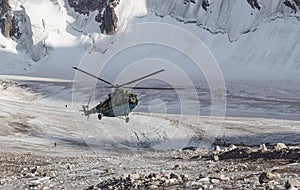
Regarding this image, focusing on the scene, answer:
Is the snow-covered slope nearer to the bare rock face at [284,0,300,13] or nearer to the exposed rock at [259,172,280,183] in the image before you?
the bare rock face at [284,0,300,13]

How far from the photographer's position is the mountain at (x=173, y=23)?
132750mm

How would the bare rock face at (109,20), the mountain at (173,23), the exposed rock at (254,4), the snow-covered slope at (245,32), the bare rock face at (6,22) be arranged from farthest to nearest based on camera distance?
the bare rock face at (6,22) → the bare rock face at (109,20) → the exposed rock at (254,4) → the mountain at (173,23) → the snow-covered slope at (245,32)

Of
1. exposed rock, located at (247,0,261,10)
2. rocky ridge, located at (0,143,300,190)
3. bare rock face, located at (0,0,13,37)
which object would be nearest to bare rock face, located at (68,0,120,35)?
bare rock face, located at (0,0,13,37)

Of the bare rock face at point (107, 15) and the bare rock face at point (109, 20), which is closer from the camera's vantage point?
the bare rock face at point (109, 20)

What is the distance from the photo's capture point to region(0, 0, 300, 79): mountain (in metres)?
133

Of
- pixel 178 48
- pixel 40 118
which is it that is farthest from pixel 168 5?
pixel 40 118

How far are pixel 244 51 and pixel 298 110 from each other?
62.7m

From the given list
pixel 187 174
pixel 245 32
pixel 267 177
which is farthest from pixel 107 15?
pixel 267 177

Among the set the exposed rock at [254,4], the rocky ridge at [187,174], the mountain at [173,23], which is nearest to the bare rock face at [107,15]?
the mountain at [173,23]

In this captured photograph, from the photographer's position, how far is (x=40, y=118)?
66.4 meters

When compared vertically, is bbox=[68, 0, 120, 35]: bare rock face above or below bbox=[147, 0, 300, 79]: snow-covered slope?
below

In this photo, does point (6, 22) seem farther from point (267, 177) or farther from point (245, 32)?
Result: point (267, 177)

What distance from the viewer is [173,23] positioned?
568 feet

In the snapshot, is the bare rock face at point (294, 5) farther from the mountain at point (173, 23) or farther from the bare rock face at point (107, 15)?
the bare rock face at point (107, 15)
